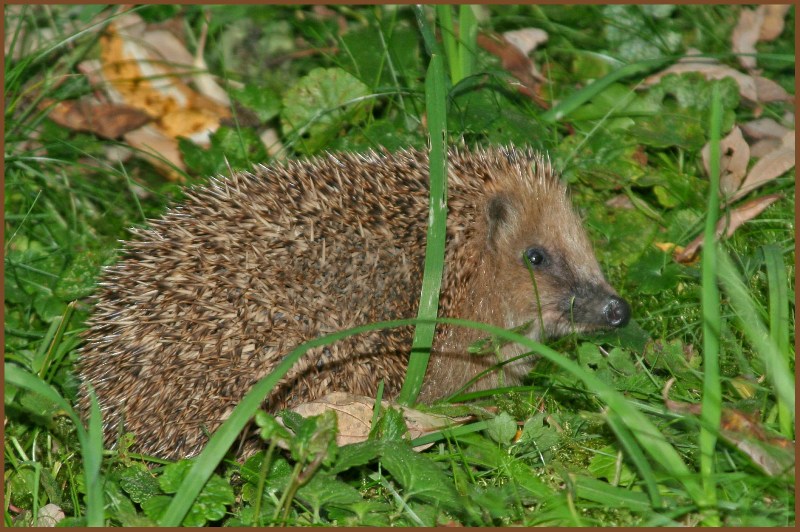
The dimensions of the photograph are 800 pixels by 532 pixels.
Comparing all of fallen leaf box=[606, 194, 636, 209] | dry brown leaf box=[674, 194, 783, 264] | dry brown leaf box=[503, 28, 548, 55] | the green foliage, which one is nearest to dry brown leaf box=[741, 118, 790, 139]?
dry brown leaf box=[674, 194, 783, 264]

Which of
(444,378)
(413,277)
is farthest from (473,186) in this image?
(444,378)

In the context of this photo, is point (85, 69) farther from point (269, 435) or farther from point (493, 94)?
point (269, 435)

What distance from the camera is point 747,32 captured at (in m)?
7.84

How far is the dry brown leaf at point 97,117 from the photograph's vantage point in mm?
7598

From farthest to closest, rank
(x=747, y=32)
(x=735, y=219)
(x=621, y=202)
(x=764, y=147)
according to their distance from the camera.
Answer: (x=747, y=32) → (x=764, y=147) → (x=621, y=202) → (x=735, y=219)

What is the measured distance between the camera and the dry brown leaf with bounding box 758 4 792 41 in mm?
7926

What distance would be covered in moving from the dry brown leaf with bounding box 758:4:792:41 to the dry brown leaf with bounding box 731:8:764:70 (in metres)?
0.05

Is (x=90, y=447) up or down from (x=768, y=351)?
down

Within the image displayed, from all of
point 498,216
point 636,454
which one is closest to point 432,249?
point 498,216

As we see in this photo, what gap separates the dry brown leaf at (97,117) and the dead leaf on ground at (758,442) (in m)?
5.48

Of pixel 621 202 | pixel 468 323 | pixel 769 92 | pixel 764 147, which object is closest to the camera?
pixel 468 323

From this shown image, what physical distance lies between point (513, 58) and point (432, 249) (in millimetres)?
3369

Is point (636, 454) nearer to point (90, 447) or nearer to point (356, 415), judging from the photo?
point (356, 415)

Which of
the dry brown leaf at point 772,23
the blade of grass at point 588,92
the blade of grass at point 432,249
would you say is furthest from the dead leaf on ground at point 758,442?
the dry brown leaf at point 772,23
